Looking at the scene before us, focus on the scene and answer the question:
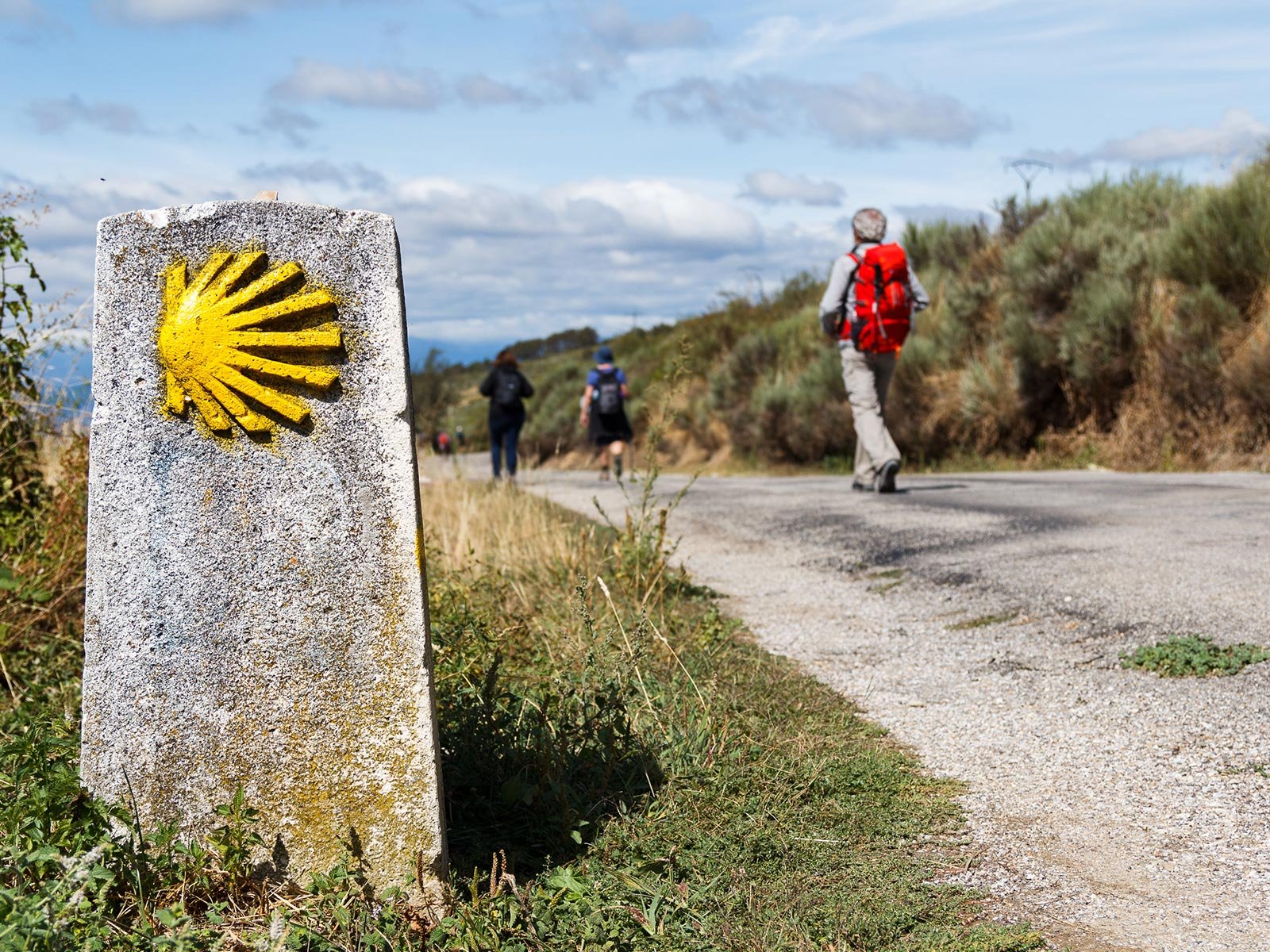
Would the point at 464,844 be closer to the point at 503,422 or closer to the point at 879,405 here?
the point at 879,405

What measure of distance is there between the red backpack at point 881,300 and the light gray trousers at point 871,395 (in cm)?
15

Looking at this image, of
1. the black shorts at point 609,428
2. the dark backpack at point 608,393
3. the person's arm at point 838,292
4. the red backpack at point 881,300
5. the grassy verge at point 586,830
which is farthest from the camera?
the black shorts at point 609,428

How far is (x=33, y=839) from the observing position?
8.79ft

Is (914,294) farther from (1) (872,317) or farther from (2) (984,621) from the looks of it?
(2) (984,621)

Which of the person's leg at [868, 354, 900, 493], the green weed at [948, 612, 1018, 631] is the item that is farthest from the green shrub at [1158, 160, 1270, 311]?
the green weed at [948, 612, 1018, 631]

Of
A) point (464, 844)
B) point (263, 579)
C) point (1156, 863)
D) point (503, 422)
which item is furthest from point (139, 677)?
point (503, 422)

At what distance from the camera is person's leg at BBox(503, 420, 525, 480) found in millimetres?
14062

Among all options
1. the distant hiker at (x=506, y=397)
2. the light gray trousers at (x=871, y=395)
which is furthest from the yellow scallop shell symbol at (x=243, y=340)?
the distant hiker at (x=506, y=397)

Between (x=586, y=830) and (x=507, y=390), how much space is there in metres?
10.9

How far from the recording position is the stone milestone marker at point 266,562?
9.08ft

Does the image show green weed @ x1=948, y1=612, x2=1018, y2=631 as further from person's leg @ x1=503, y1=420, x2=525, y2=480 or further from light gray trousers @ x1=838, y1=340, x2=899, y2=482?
person's leg @ x1=503, y1=420, x2=525, y2=480

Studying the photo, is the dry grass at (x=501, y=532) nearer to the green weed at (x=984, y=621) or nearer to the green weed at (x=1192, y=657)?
the green weed at (x=984, y=621)

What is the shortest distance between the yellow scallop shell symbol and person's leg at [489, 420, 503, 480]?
10.9 meters

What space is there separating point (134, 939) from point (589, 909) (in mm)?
991
